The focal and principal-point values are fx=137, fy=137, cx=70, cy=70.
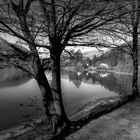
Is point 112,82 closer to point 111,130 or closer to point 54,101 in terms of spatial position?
point 111,130

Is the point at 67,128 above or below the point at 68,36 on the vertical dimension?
below

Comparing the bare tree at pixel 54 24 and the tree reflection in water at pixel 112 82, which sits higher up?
the bare tree at pixel 54 24

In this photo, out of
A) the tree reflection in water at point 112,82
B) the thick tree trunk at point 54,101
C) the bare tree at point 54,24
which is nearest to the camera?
the bare tree at point 54,24

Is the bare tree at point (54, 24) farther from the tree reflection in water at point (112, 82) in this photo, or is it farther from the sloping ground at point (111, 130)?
the tree reflection in water at point (112, 82)

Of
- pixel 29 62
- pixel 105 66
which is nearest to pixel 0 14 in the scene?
pixel 29 62

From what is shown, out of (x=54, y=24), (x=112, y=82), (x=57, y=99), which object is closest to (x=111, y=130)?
(x=57, y=99)

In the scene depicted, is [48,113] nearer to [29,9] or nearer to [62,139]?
[62,139]

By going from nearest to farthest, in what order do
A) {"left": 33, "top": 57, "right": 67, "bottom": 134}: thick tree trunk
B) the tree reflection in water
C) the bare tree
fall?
1. the bare tree
2. {"left": 33, "top": 57, "right": 67, "bottom": 134}: thick tree trunk
3. the tree reflection in water

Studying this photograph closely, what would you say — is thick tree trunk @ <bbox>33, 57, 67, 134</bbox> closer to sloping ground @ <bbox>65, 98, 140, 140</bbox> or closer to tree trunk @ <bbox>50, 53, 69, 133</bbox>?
tree trunk @ <bbox>50, 53, 69, 133</bbox>

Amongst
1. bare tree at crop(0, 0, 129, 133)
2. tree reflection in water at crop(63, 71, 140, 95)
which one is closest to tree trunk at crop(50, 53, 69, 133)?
bare tree at crop(0, 0, 129, 133)

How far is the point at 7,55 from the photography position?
3201 mm

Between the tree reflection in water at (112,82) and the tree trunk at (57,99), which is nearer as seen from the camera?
the tree trunk at (57,99)

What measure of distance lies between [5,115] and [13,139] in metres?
5.59

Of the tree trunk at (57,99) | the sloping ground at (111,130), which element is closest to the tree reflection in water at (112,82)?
the sloping ground at (111,130)
